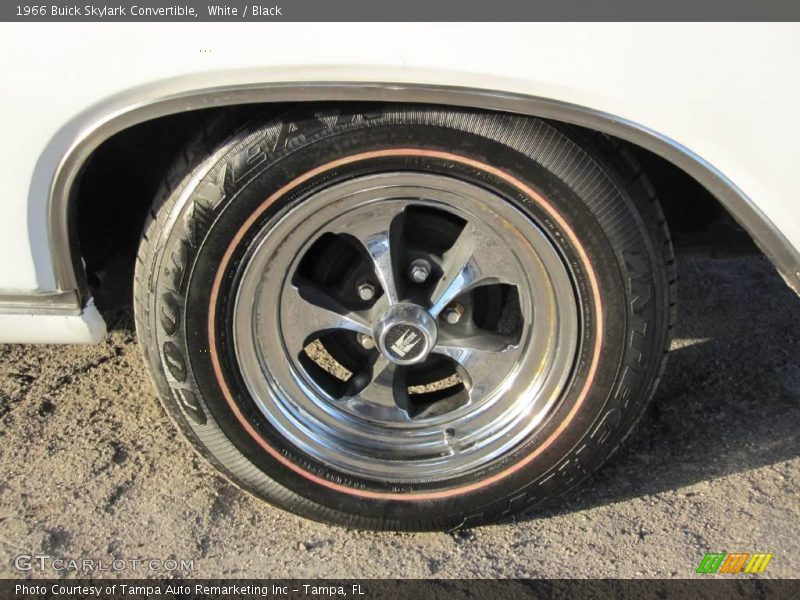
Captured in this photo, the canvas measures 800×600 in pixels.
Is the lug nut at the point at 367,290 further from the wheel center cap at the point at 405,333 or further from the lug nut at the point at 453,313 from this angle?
the lug nut at the point at 453,313

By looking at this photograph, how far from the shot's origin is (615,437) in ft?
7.61

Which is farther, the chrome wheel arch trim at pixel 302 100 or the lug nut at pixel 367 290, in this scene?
the lug nut at pixel 367 290

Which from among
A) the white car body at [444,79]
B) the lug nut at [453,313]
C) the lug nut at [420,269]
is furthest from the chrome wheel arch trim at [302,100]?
the lug nut at [453,313]

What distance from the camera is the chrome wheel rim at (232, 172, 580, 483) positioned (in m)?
2.15

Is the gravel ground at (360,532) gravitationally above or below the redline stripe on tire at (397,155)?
below

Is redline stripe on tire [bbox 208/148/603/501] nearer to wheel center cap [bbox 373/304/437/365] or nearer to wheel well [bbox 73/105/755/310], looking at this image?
wheel well [bbox 73/105/755/310]

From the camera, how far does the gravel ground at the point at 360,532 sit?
91.4 inches
